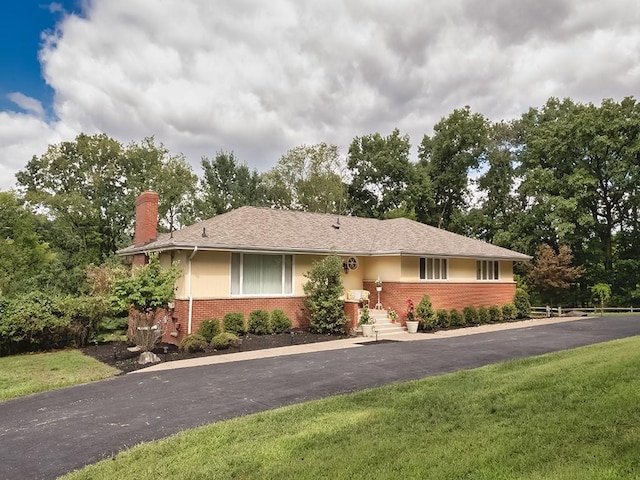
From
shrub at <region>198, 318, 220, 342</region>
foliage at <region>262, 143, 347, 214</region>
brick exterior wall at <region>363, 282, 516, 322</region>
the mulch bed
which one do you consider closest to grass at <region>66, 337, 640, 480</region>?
the mulch bed

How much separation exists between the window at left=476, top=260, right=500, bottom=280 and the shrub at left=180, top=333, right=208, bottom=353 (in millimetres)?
14257

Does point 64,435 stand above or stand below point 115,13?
below

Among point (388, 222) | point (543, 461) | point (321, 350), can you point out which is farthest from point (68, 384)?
point (388, 222)

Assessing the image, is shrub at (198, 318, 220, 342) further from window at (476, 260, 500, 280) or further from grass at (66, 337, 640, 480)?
window at (476, 260, 500, 280)

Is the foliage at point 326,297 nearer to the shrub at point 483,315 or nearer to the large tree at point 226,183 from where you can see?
the shrub at point 483,315

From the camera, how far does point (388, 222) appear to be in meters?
25.7

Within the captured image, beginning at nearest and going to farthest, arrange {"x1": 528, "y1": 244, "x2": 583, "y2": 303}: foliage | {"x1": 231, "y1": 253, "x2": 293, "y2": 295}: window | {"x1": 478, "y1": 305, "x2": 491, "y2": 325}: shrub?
{"x1": 231, "y1": 253, "x2": 293, "y2": 295}: window, {"x1": 478, "y1": 305, "x2": 491, "y2": 325}: shrub, {"x1": 528, "y1": 244, "x2": 583, "y2": 303}: foliage

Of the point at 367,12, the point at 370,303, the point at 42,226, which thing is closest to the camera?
the point at 367,12

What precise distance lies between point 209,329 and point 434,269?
10.7 metres

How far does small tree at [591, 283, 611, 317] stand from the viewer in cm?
3051

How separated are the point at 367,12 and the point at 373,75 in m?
7.34

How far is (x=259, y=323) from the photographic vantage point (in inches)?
627

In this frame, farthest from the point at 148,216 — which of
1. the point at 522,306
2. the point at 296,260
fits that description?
the point at 522,306

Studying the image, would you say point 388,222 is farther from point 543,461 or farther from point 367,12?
point 543,461
